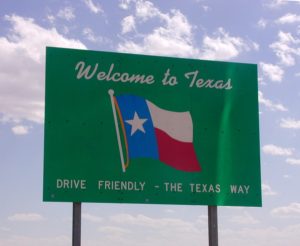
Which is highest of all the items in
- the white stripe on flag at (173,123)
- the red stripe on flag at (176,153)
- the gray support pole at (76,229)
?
the white stripe on flag at (173,123)

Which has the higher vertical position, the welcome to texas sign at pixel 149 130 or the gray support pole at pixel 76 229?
the welcome to texas sign at pixel 149 130

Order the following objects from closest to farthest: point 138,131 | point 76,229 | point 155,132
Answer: point 76,229, point 138,131, point 155,132

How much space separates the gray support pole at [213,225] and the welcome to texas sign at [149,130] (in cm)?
15

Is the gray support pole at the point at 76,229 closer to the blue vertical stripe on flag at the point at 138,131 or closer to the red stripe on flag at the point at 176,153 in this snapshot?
the blue vertical stripe on flag at the point at 138,131

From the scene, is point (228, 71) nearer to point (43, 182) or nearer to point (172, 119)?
point (172, 119)

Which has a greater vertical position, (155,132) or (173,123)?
(173,123)

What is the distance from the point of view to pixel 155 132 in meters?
14.6

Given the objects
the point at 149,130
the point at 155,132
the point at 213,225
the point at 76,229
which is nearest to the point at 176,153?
the point at 155,132

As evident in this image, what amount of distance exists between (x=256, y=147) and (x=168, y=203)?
1.97 meters

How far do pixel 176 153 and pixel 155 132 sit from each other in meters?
0.51

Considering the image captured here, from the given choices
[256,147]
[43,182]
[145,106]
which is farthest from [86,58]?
[256,147]

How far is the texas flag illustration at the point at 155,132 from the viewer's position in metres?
14.5

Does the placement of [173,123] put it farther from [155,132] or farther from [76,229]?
[76,229]

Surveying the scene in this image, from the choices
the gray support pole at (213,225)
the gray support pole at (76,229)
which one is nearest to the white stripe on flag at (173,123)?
the gray support pole at (213,225)
